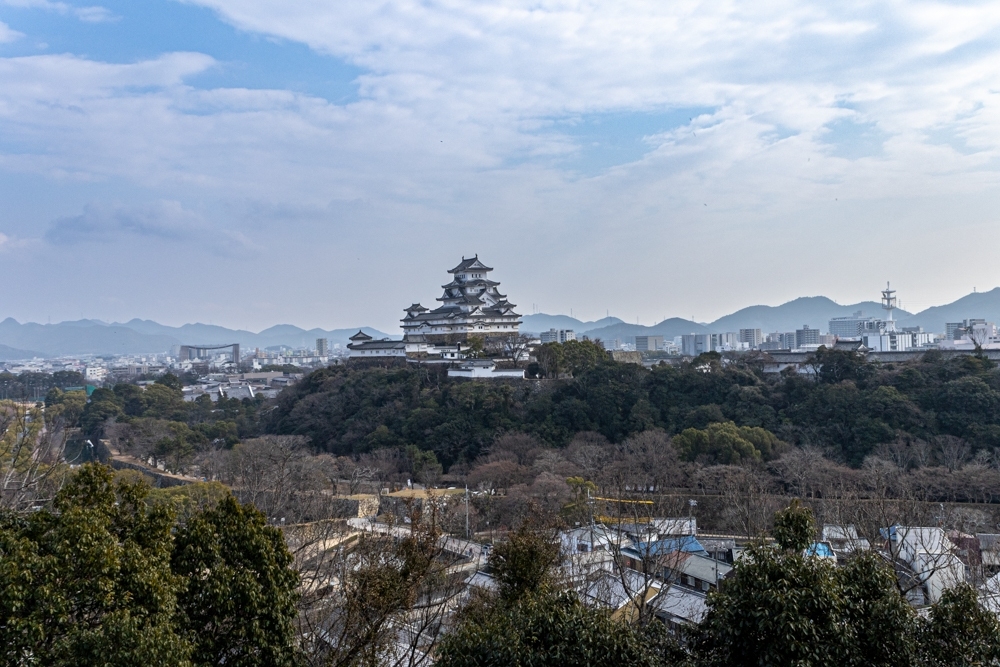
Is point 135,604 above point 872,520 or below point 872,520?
above

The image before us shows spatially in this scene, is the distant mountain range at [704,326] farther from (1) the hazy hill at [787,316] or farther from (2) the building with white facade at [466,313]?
(2) the building with white facade at [466,313]

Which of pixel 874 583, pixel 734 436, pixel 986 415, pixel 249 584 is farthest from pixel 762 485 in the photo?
pixel 249 584

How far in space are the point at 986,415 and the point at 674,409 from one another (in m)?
8.59

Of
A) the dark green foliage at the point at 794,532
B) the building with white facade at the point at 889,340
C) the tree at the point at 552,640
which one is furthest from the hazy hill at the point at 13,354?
the dark green foliage at the point at 794,532

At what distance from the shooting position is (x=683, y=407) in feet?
78.2

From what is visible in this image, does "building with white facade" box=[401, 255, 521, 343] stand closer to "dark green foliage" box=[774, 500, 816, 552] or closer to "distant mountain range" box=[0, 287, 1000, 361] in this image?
"dark green foliage" box=[774, 500, 816, 552]

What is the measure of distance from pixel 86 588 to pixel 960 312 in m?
115

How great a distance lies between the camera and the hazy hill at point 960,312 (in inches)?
Result: 3711

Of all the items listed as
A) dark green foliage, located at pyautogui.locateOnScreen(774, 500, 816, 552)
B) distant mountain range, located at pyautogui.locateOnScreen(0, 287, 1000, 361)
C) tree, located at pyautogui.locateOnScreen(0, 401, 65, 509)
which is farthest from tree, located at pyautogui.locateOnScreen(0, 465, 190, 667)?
distant mountain range, located at pyautogui.locateOnScreen(0, 287, 1000, 361)

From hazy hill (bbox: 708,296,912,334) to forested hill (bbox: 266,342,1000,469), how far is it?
113096 mm

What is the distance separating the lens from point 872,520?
10422 millimetres

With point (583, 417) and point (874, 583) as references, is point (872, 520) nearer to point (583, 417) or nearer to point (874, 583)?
point (874, 583)

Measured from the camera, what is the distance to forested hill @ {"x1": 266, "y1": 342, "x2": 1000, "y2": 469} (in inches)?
779

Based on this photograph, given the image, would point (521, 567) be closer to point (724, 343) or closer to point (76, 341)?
point (724, 343)
